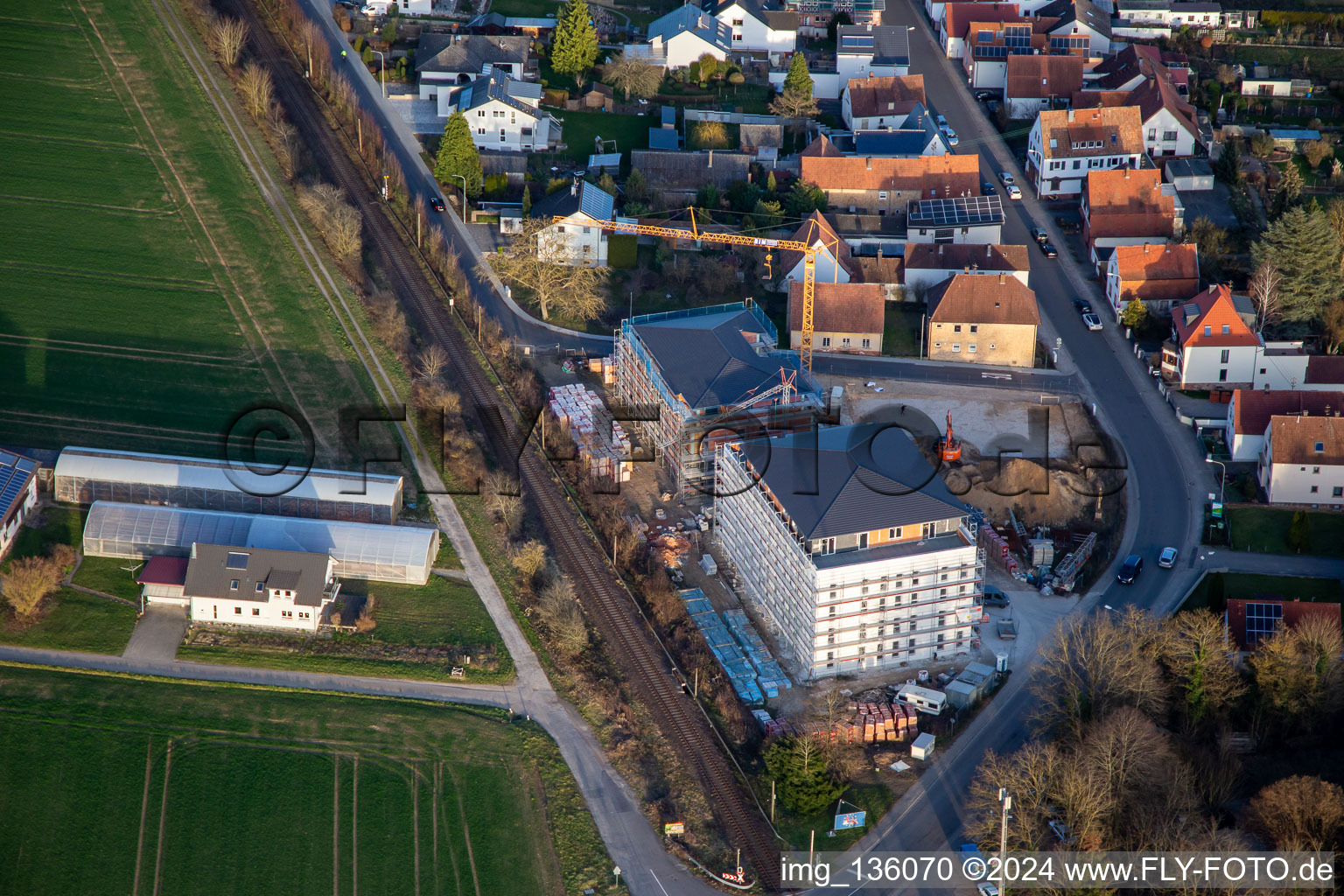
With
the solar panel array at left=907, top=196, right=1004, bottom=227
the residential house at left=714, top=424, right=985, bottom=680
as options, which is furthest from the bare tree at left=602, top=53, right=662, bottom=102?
the residential house at left=714, top=424, right=985, bottom=680

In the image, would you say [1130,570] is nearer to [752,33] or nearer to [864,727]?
[864,727]

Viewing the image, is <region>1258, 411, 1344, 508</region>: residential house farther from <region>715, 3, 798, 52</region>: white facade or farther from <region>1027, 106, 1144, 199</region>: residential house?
<region>715, 3, 798, 52</region>: white facade

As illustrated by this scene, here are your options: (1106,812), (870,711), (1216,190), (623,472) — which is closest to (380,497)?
(623,472)

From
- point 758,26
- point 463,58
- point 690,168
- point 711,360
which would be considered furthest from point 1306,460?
point 463,58

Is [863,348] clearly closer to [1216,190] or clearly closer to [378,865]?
[1216,190]

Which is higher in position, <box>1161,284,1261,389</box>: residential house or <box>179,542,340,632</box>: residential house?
<box>1161,284,1261,389</box>: residential house

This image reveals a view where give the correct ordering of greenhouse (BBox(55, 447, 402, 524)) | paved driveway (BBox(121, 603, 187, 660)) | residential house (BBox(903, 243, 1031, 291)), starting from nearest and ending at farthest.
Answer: paved driveway (BBox(121, 603, 187, 660)) < greenhouse (BBox(55, 447, 402, 524)) < residential house (BBox(903, 243, 1031, 291))
